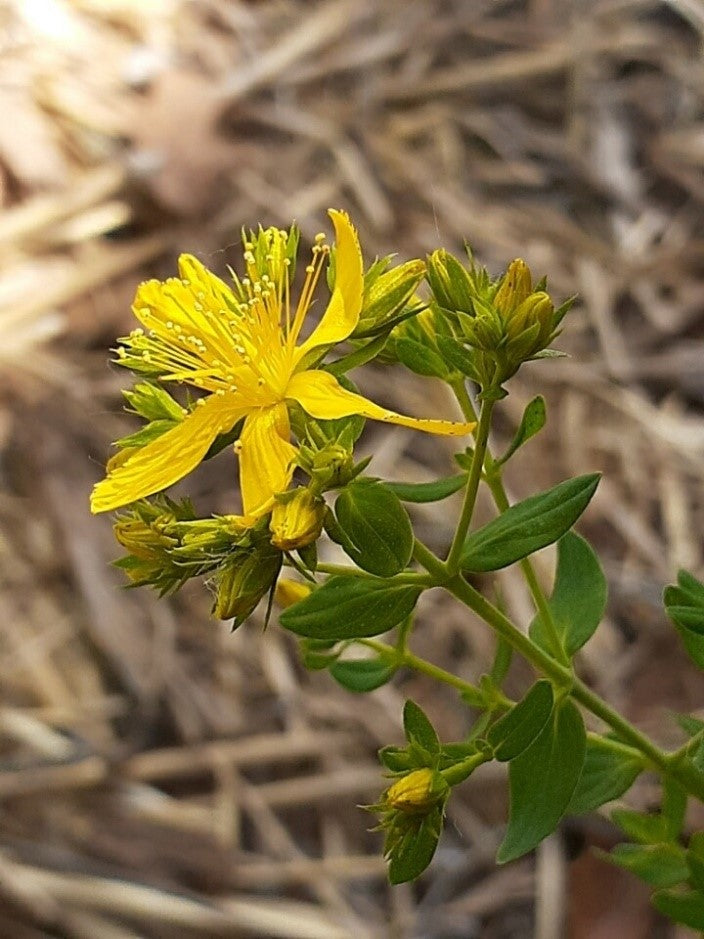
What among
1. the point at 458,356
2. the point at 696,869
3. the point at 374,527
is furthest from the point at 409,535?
the point at 696,869

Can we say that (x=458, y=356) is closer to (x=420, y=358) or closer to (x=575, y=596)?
(x=420, y=358)

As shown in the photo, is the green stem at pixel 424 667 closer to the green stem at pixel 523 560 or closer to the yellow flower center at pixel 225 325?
the green stem at pixel 523 560

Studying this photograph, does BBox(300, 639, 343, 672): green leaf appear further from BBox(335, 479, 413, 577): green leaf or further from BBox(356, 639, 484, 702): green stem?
BBox(335, 479, 413, 577): green leaf

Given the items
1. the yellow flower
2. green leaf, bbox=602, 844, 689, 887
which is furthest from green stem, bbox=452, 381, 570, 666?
green leaf, bbox=602, 844, 689, 887

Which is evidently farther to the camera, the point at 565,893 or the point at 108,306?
the point at 108,306

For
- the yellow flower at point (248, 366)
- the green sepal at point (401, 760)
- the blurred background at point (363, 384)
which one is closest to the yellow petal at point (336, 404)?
the yellow flower at point (248, 366)

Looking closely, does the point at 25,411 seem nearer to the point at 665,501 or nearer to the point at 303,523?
the point at 665,501

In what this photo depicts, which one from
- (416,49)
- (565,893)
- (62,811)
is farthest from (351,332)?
(416,49)
